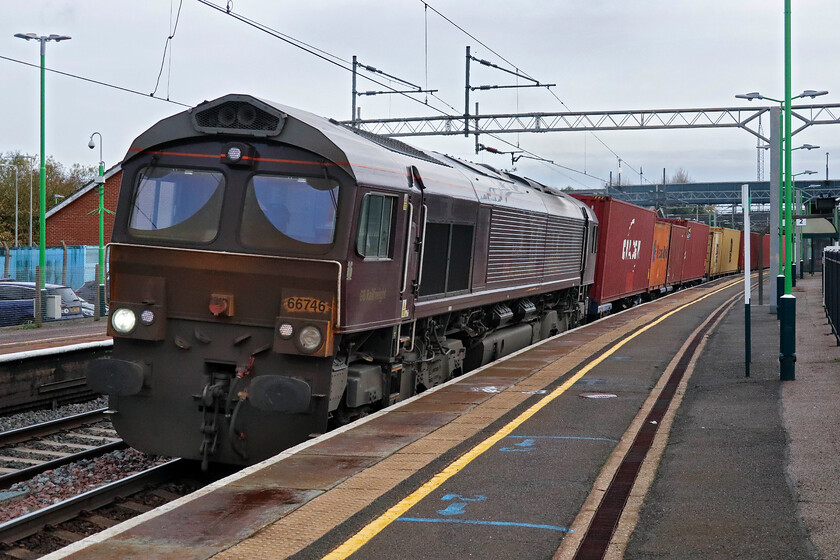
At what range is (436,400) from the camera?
1138 centimetres

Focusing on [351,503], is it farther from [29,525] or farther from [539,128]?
[539,128]

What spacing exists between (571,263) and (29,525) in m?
15.3

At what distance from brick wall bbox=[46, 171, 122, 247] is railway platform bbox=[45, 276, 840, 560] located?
3827cm

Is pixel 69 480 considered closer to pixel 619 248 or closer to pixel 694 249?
pixel 619 248

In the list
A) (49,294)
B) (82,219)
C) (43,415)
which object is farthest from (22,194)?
(43,415)

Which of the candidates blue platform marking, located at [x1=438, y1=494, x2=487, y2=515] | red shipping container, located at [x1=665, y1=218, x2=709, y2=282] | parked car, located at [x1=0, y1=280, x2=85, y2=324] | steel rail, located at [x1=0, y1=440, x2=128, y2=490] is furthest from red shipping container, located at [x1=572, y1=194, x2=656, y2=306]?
blue platform marking, located at [x1=438, y1=494, x2=487, y2=515]

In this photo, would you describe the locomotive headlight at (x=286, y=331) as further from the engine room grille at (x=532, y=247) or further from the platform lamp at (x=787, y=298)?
the platform lamp at (x=787, y=298)

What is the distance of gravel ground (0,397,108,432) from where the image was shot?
42.1ft

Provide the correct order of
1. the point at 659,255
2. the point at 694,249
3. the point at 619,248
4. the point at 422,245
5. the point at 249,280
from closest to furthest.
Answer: the point at 249,280, the point at 422,245, the point at 619,248, the point at 659,255, the point at 694,249

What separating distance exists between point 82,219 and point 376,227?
41870 mm

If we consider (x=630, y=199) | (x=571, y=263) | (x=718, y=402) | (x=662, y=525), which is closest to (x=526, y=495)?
(x=662, y=525)

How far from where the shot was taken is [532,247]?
17.0m

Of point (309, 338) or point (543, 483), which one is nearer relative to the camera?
point (543, 483)

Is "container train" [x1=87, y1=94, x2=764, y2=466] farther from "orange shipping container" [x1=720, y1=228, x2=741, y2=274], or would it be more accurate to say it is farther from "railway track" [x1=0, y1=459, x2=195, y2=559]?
"orange shipping container" [x1=720, y1=228, x2=741, y2=274]
